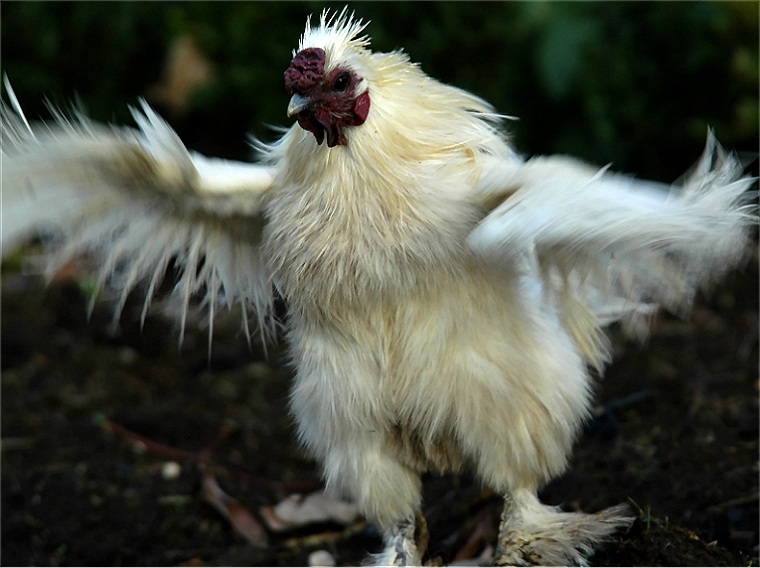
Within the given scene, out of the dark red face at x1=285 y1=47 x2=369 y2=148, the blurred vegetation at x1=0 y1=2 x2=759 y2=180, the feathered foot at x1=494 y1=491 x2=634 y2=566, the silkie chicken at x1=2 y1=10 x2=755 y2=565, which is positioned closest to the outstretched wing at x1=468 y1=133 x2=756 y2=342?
the silkie chicken at x1=2 y1=10 x2=755 y2=565

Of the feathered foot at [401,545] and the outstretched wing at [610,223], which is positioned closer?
the outstretched wing at [610,223]

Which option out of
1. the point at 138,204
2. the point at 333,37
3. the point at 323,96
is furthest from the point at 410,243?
the point at 138,204

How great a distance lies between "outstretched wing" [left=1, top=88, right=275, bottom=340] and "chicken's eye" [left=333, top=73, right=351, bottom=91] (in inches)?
17.5

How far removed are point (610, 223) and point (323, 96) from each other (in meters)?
0.86

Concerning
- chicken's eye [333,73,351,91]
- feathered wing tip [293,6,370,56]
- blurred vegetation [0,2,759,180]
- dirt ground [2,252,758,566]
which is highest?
feathered wing tip [293,6,370,56]

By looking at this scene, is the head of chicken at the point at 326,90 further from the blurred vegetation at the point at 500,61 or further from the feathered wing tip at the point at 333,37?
the blurred vegetation at the point at 500,61

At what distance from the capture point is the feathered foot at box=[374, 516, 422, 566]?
337cm

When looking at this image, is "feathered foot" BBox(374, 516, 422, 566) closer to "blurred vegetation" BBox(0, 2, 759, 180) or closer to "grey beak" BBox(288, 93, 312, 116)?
"grey beak" BBox(288, 93, 312, 116)

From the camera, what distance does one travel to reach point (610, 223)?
271 cm

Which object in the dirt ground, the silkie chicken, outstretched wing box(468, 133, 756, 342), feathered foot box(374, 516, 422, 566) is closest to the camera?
outstretched wing box(468, 133, 756, 342)

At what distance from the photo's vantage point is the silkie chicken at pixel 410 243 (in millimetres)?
2873

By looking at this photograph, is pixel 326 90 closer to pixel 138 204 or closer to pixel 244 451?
pixel 138 204

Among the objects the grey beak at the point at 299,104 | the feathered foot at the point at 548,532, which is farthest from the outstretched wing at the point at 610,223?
the feathered foot at the point at 548,532

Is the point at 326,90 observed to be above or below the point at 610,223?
above
